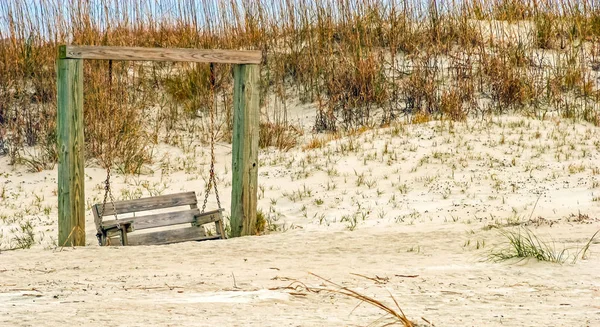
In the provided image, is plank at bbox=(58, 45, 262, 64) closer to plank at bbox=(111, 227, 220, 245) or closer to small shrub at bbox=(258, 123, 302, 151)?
plank at bbox=(111, 227, 220, 245)

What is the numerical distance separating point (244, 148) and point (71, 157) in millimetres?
1531

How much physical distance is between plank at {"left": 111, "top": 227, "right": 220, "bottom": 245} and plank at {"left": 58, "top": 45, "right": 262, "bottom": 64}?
4.93 ft

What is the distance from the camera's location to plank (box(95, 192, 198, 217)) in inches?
304

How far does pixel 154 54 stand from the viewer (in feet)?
24.1

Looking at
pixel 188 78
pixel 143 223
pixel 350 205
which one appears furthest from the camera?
pixel 188 78

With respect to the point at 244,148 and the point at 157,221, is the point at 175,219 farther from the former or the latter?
the point at 244,148

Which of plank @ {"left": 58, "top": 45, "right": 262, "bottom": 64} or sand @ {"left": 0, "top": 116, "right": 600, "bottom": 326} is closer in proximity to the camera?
sand @ {"left": 0, "top": 116, "right": 600, "bottom": 326}

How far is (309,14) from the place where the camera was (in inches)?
529

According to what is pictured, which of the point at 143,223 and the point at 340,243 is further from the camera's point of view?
the point at 143,223

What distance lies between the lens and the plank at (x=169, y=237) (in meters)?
7.65

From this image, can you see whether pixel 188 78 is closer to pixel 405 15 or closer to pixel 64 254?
pixel 405 15

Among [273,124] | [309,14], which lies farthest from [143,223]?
[309,14]

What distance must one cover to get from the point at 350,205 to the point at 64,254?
9.57 feet

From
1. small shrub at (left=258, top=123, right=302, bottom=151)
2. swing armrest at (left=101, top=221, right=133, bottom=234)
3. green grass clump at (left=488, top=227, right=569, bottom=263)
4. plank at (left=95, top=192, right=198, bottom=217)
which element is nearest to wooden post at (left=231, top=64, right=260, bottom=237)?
plank at (left=95, top=192, right=198, bottom=217)
